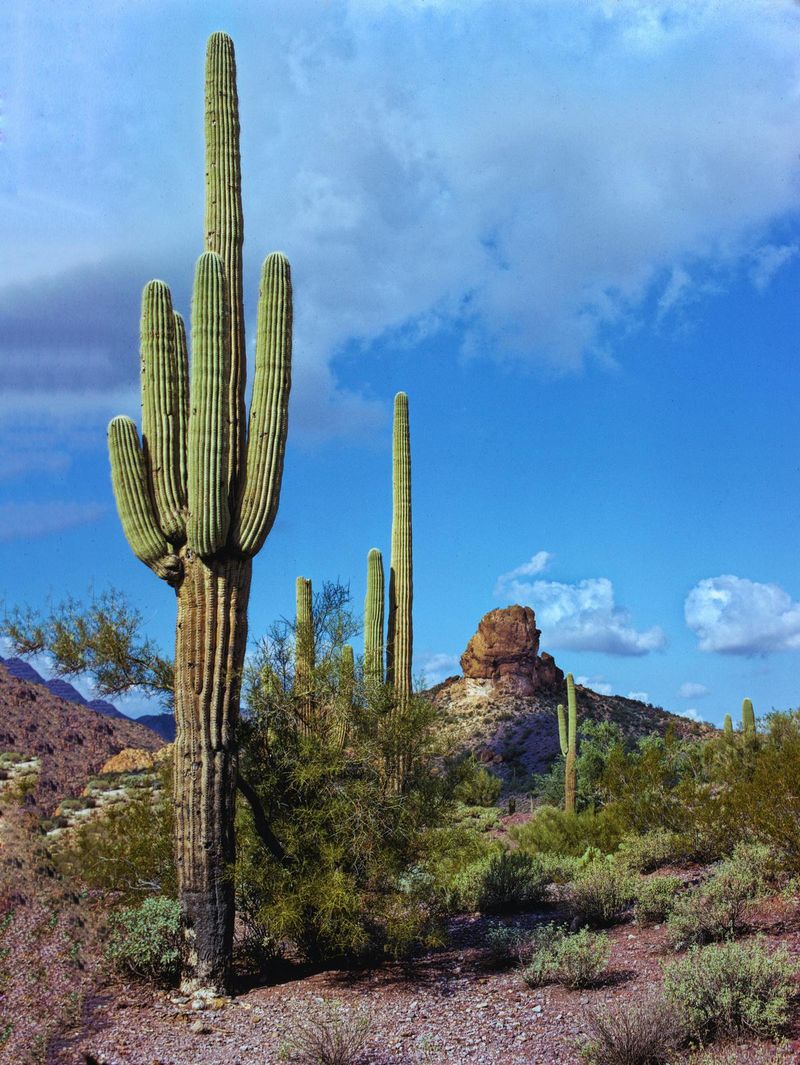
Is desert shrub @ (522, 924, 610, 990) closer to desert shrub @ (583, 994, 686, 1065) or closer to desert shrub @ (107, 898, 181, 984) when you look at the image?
desert shrub @ (583, 994, 686, 1065)

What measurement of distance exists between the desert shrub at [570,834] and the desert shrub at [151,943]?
8706 mm

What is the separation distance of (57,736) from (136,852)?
20914 mm

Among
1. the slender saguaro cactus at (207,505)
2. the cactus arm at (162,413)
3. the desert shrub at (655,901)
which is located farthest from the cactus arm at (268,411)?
the desert shrub at (655,901)

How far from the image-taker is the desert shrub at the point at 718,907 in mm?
10211

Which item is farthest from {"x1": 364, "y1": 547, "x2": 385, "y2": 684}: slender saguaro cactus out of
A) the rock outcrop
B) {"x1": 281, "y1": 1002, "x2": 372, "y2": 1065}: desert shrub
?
the rock outcrop

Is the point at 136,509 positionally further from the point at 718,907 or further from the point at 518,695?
the point at 518,695

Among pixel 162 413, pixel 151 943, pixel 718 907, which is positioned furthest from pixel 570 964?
pixel 162 413

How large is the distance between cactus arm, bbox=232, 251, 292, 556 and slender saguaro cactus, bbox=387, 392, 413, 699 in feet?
17.5

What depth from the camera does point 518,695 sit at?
47.0 meters

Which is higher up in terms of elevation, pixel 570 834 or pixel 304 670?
pixel 304 670

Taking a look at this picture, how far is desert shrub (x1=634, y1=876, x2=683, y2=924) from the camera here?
11.9 m

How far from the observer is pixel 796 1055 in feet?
23.4

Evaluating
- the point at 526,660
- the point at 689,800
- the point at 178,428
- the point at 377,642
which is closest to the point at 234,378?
the point at 178,428

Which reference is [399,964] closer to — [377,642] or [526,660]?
[377,642]
